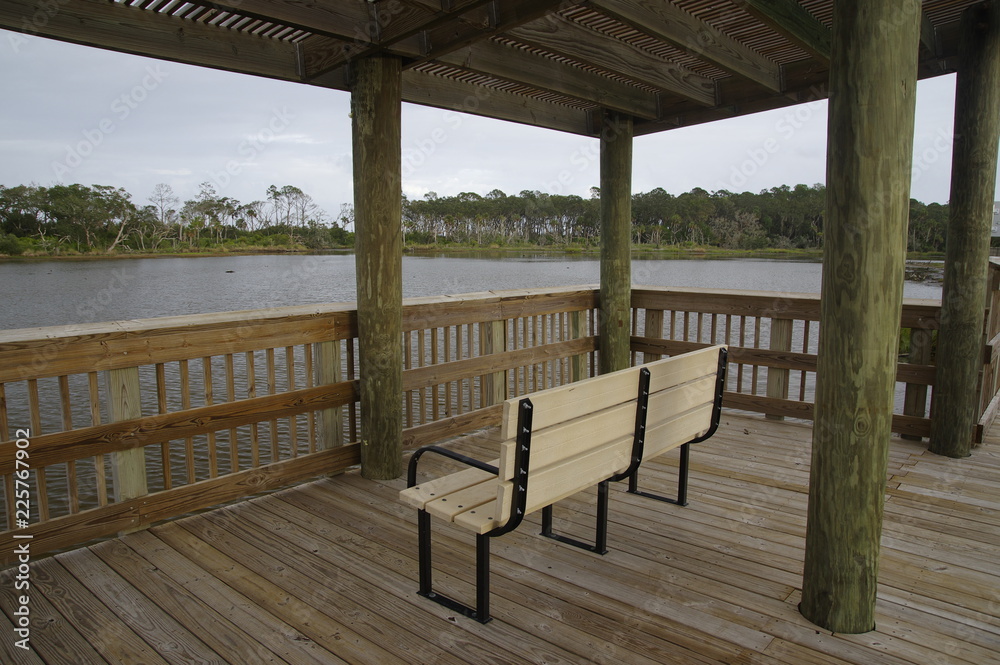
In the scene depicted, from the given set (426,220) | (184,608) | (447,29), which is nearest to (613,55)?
(447,29)

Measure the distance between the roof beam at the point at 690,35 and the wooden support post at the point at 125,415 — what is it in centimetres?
272

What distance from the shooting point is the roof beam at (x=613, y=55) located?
333 centimetres

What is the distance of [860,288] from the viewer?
6.26 feet

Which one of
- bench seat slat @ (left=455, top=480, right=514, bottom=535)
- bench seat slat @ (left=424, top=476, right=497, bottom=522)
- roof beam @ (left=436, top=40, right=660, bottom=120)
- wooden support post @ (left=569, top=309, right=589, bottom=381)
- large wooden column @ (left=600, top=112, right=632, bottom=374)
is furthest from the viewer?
wooden support post @ (left=569, top=309, right=589, bottom=381)

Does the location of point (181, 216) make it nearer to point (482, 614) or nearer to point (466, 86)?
point (466, 86)

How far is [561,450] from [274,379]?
1.98m

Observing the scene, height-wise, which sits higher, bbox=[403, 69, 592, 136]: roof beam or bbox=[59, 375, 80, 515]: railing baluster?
bbox=[403, 69, 592, 136]: roof beam

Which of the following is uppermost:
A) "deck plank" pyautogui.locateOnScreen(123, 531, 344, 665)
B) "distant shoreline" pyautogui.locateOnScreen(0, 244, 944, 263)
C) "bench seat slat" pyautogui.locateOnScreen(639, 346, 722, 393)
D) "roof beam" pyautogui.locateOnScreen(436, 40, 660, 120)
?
"roof beam" pyautogui.locateOnScreen(436, 40, 660, 120)

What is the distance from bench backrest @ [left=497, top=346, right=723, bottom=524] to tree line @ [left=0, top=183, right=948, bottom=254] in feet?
10.7

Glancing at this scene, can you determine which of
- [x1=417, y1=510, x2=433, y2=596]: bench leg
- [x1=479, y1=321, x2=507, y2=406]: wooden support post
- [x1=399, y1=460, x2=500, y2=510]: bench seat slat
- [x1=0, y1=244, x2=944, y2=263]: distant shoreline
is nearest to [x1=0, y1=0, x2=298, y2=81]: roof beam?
[x1=479, y1=321, x2=507, y2=406]: wooden support post

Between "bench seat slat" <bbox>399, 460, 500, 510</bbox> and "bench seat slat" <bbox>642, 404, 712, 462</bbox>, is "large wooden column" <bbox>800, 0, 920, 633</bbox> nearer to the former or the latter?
"bench seat slat" <bbox>642, 404, 712, 462</bbox>

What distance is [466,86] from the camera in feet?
13.9

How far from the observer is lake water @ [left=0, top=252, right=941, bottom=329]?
14781 millimetres

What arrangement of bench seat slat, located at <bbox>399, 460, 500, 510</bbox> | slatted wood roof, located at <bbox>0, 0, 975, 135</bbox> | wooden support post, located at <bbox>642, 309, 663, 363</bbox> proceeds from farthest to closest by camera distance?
1. wooden support post, located at <bbox>642, 309, 663, 363</bbox>
2. slatted wood roof, located at <bbox>0, 0, 975, 135</bbox>
3. bench seat slat, located at <bbox>399, 460, 500, 510</bbox>
